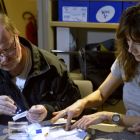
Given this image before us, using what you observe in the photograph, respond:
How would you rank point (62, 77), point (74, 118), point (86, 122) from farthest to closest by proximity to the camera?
point (62, 77) < point (74, 118) < point (86, 122)

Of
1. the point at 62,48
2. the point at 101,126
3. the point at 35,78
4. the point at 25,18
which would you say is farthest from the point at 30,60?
the point at 25,18

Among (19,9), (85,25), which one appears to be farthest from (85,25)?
(19,9)

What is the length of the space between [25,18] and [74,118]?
1991 millimetres

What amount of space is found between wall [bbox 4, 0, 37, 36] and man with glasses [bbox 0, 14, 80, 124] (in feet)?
5.65

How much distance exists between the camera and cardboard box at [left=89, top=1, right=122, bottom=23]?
238 cm

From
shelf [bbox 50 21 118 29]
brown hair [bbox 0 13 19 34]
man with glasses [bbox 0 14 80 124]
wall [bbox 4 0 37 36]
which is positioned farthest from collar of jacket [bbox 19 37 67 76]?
wall [bbox 4 0 37 36]

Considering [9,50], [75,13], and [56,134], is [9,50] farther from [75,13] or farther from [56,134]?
[75,13]

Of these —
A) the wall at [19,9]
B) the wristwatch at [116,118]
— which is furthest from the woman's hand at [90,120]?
the wall at [19,9]

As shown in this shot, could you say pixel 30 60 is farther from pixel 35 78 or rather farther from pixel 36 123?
pixel 36 123

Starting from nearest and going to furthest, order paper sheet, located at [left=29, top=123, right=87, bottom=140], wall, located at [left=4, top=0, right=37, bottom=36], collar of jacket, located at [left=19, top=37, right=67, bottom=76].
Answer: paper sheet, located at [left=29, top=123, right=87, bottom=140]
collar of jacket, located at [left=19, top=37, right=67, bottom=76]
wall, located at [left=4, top=0, right=37, bottom=36]

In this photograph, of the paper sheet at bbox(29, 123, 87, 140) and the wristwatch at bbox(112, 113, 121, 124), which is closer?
the paper sheet at bbox(29, 123, 87, 140)

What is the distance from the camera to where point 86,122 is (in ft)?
4.19

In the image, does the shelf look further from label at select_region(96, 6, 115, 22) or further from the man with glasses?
the man with glasses

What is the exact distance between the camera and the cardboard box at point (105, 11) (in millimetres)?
2377
